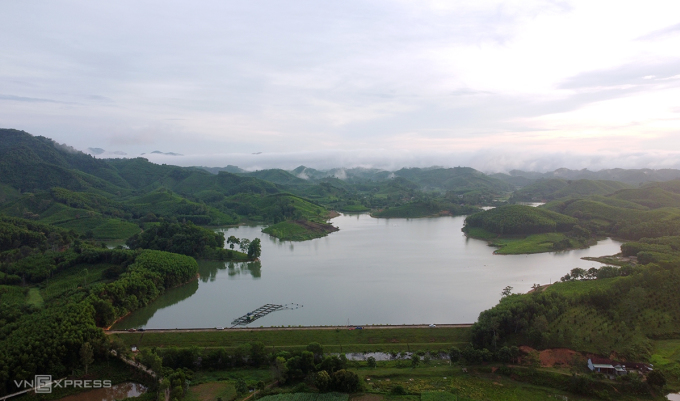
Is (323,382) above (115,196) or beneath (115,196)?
beneath

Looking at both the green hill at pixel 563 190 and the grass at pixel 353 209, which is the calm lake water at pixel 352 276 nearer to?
the grass at pixel 353 209

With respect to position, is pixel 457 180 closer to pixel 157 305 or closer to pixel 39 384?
pixel 157 305

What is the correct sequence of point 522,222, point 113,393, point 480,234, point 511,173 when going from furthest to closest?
point 511,173
point 480,234
point 522,222
point 113,393

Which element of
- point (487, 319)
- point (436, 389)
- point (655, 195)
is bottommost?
point (436, 389)

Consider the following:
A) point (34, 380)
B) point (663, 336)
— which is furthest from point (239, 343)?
point (663, 336)

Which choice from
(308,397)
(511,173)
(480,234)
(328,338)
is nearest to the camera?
(308,397)

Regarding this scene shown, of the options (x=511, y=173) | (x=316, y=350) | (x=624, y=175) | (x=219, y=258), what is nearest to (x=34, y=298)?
(x=219, y=258)

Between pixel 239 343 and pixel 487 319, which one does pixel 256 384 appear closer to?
pixel 239 343

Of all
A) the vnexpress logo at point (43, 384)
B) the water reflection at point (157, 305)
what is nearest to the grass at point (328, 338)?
the water reflection at point (157, 305)
